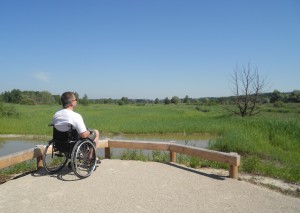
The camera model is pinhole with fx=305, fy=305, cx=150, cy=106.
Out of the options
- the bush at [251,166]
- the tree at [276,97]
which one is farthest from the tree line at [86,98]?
the bush at [251,166]

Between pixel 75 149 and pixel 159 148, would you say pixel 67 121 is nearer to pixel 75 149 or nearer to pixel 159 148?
pixel 75 149

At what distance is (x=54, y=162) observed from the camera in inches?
261

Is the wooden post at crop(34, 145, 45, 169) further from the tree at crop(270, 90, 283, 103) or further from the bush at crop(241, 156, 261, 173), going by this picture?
the tree at crop(270, 90, 283, 103)

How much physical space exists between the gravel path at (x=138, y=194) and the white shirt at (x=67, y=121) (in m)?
0.83

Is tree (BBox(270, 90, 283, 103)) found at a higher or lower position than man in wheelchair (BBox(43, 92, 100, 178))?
higher

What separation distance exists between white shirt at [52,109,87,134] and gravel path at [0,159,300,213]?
83 cm

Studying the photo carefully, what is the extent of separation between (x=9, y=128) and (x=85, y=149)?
20202 millimetres

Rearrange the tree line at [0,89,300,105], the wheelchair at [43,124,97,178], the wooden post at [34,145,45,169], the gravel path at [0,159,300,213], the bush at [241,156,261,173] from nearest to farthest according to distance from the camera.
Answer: the gravel path at [0,159,300,213], the wheelchair at [43,124,97,178], the wooden post at [34,145,45,169], the bush at [241,156,261,173], the tree line at [0,89,300,105]

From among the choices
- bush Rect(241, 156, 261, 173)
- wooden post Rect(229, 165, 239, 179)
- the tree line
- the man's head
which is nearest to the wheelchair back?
the man's head

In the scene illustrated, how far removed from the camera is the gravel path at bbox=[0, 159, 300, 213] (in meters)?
3.92

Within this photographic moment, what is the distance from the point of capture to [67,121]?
16.4ft

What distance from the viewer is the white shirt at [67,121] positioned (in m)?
5.00

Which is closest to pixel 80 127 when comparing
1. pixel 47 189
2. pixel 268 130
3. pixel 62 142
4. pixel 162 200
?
pixel 62 142

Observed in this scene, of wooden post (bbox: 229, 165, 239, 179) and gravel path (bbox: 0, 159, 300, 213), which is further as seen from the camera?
wooden post (bbox: 229, 165, 239, 179)
